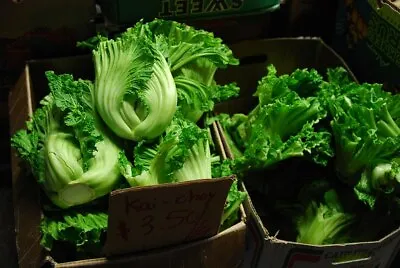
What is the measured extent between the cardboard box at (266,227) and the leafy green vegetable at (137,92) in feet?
0.93

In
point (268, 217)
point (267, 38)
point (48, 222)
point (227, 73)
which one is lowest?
point (268, 217)

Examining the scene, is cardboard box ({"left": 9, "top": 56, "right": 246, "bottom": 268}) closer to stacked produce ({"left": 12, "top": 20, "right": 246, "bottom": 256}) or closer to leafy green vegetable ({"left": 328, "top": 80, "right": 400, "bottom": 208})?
stacked produce ({"left": 12, "top": 20, "right": 246, "bottom": 256})

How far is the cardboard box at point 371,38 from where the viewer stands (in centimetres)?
157

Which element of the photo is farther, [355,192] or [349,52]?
[349,52]

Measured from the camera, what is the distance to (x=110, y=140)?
3.90ft

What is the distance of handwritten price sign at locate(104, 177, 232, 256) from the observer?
0.99 m

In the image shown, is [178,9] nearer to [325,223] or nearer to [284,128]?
[284,128]

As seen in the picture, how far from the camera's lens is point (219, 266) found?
1.23 meters

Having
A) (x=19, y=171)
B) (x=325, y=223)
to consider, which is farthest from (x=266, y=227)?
(x=19, y=171)

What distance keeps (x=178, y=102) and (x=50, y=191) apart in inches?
15.4

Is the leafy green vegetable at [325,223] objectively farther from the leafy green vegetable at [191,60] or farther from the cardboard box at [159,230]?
the leafy green vegetable at [191,60]

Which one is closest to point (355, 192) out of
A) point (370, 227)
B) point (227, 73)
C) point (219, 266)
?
point (370, 227)

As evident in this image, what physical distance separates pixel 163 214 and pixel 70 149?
0.28m

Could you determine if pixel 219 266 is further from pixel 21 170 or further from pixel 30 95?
pixel 30 95
